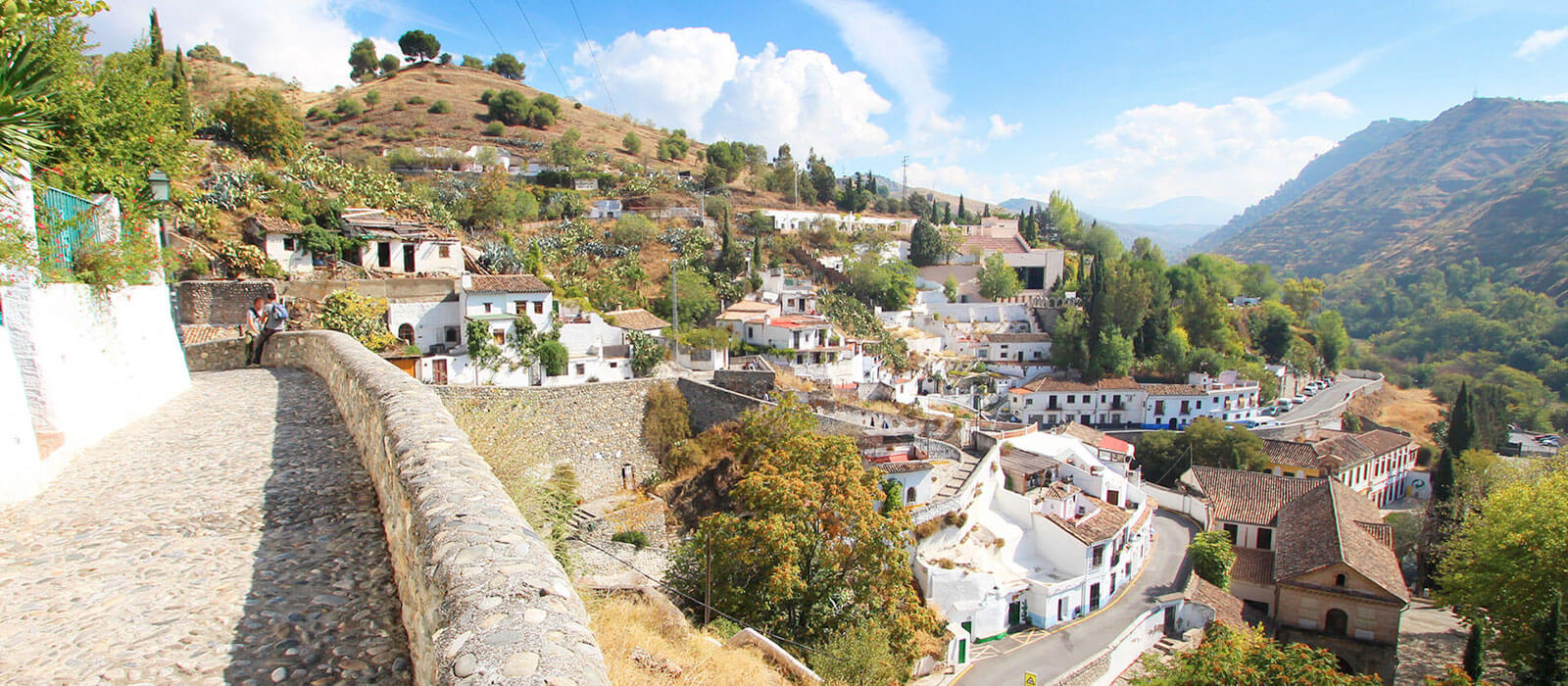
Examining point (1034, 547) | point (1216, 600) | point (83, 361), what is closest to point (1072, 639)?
point (1034, 547)

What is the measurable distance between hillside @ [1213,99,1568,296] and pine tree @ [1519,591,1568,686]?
9827cm

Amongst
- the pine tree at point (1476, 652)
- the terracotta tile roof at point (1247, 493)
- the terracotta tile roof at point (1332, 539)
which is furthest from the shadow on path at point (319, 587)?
the terracotta tile roof at point (1247, 493)

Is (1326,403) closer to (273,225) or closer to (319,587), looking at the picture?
(273,225)

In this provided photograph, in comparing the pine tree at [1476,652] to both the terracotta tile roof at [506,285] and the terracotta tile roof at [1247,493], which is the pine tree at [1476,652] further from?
the terracotta tile roof at [506,285]

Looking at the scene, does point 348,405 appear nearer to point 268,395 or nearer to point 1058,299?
point 268,395

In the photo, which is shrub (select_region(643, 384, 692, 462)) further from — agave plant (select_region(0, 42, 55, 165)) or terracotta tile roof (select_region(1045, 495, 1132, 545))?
agave plant (select_region(0, 42, 55, 165))

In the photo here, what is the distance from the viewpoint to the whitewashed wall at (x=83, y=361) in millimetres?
5488

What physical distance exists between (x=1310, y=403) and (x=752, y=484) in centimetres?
4763

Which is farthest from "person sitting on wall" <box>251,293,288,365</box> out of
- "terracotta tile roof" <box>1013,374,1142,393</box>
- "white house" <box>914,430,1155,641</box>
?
"terracotta tile roof" <box>1013,374,1142,393</box>

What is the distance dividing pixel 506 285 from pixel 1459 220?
16517 cm

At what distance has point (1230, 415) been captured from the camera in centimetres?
3912

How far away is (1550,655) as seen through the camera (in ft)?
43.9

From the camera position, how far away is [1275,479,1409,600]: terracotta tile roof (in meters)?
19.0

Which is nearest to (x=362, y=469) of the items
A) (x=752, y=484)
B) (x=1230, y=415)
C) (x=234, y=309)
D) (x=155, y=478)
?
(x=155, y=478)
